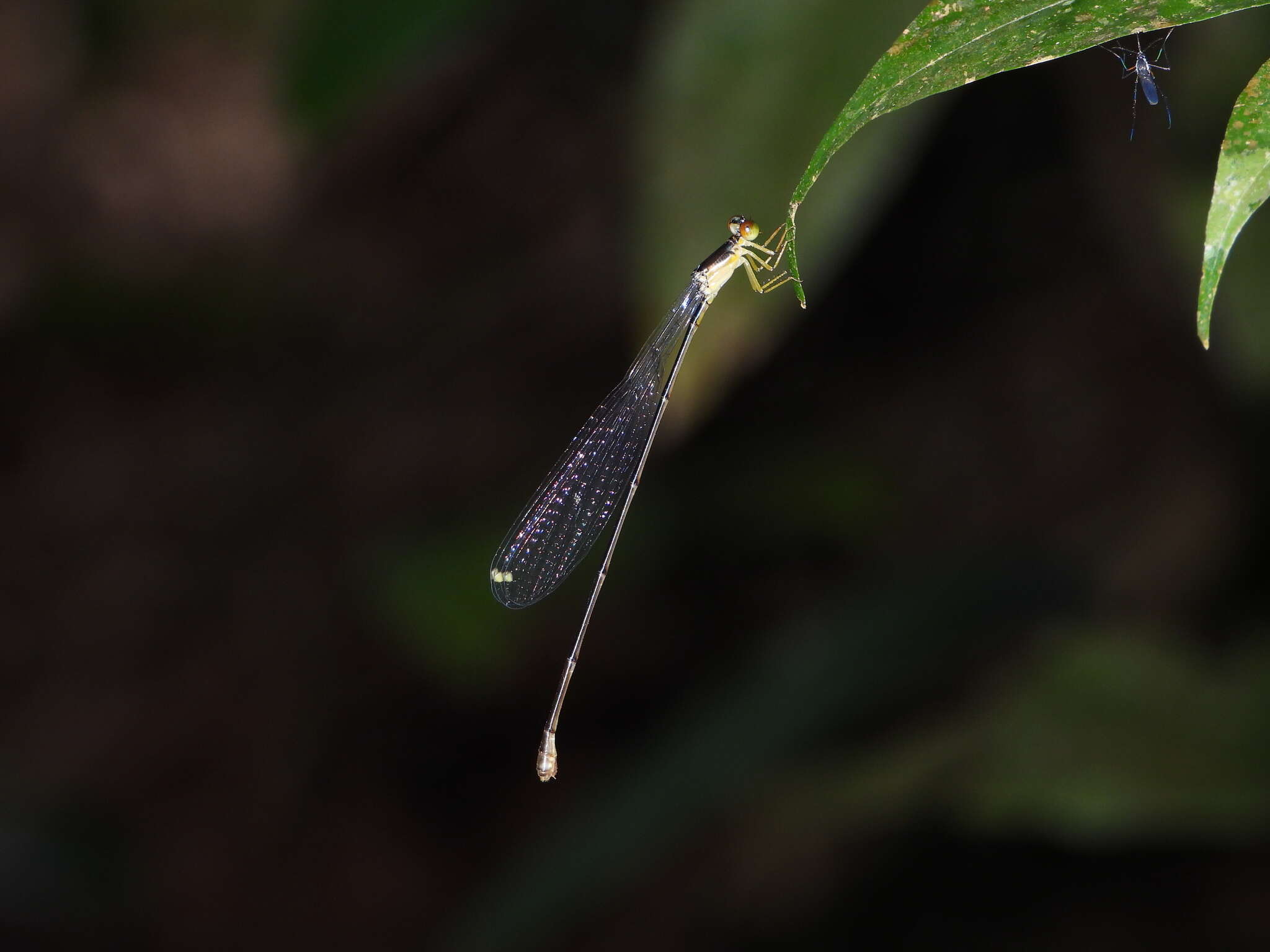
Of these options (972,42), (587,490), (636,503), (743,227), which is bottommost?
(636,503)

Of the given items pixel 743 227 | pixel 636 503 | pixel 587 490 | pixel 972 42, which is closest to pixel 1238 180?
pixel 972 42

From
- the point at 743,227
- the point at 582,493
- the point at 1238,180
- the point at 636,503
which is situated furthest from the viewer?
the point at 636,503

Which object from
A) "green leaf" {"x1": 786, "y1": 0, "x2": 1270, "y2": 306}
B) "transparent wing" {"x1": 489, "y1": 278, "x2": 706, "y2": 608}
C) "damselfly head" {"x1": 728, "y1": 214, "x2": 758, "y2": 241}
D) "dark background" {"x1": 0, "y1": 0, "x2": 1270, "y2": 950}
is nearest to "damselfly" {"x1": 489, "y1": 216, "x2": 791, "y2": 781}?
"transparent wing" {"x1": 489, "y1": 278, "x2": 706, "y2": 608}

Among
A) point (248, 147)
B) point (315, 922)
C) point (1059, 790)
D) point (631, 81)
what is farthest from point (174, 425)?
point (1059, 790)

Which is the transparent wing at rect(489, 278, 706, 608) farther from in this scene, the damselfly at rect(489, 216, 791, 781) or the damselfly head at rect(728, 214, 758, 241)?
the damselfly head at rect(728, 214, 758, 241)

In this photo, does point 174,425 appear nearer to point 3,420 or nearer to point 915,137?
point 3,420

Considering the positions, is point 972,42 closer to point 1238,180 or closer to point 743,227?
point 1238,180

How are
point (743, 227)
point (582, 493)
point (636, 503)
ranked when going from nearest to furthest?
point (743, 227), point (582, 493), point (636, 503)
